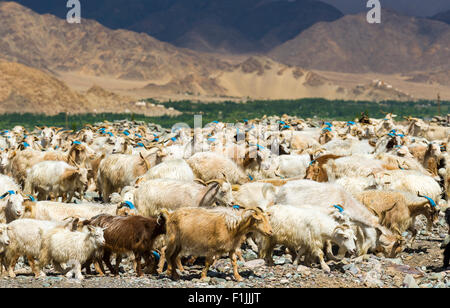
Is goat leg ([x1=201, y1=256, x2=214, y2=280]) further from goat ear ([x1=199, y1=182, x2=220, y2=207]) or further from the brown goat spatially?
the brown goat

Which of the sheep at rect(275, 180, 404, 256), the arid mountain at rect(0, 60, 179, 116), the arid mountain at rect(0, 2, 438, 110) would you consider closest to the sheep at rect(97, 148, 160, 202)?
the sheep at rect(275, 180, 404, 256)

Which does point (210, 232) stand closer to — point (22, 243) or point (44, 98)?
point (22, 243)

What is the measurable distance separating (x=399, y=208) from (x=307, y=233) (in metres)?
2.42

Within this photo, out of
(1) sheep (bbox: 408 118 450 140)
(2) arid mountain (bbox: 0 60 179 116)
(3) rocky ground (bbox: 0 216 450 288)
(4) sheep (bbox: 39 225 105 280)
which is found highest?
(2) arid mountain (bbox: 0 60 179 116)

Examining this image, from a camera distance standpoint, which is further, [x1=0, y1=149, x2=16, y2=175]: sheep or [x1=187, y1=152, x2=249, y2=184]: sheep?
[x1=0, y1=149, x2=16, y2=175]: sheep

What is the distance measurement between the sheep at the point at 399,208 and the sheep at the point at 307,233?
1.69 metres

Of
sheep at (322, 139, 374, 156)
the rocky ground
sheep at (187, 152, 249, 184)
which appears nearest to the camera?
the rocky ground

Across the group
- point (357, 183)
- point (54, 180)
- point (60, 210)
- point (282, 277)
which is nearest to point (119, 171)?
point (54, 180)

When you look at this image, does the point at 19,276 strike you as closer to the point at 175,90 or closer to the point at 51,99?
the point at 51,99

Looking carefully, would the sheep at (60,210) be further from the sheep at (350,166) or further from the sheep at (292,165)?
the sheep at (292,165)

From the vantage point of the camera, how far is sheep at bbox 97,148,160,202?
44.6ft

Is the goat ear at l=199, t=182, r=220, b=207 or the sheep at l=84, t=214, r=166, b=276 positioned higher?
the goat ear at l=199, t=182, r=220, b=207

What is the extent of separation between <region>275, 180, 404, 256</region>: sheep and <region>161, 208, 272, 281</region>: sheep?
2.16 m
